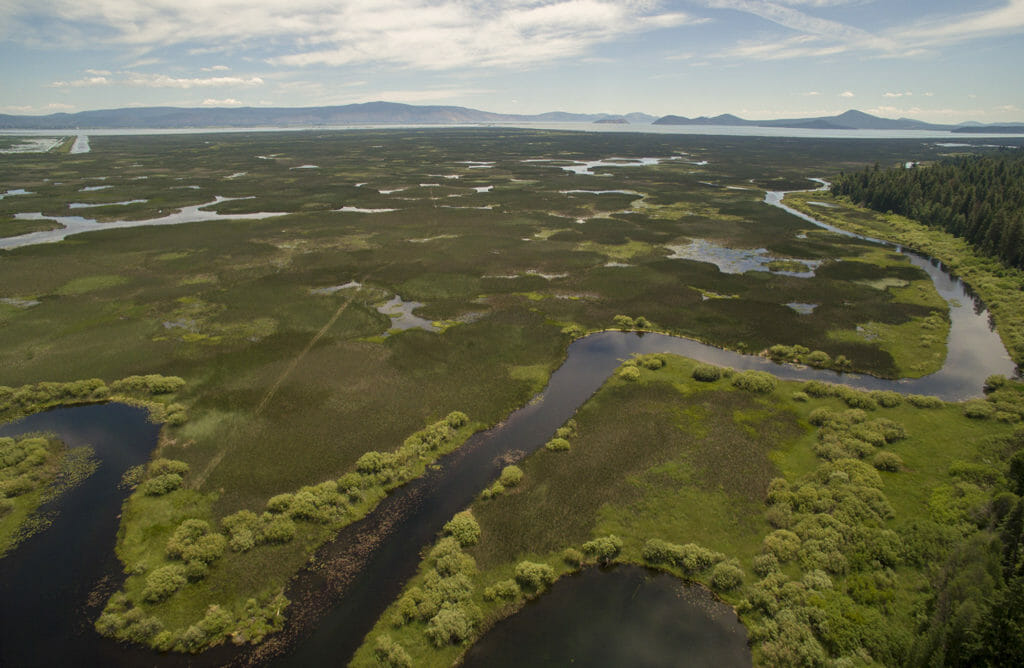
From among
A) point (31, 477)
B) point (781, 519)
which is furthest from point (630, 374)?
point (31, 477)

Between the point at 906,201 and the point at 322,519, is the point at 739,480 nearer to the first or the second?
the point at 322,519

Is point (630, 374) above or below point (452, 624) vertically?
above

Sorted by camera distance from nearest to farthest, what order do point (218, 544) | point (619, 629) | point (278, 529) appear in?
point (619, 629) < point (218, 544) < point (278, 529)

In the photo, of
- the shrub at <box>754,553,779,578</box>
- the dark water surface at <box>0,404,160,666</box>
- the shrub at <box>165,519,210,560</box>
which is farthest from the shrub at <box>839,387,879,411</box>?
the dark water surface at <box>0,404,160,666</box>

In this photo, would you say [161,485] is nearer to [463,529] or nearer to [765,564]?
[463,529]

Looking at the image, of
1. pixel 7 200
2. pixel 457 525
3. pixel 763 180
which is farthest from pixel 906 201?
pixel 7 200

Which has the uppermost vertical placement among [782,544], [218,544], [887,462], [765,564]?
[887,462]

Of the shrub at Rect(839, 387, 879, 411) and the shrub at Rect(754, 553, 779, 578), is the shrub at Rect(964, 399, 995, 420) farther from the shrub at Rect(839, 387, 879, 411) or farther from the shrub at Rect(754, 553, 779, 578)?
the shrub at Rect(754, 553, 779, 578)
